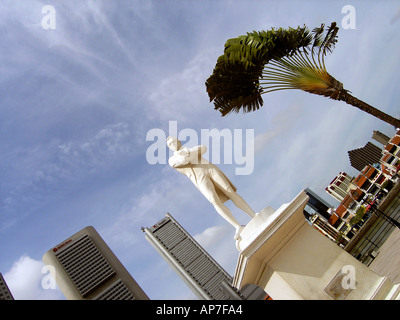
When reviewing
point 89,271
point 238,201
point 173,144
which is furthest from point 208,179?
point 89,271

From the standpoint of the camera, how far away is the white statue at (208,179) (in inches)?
253

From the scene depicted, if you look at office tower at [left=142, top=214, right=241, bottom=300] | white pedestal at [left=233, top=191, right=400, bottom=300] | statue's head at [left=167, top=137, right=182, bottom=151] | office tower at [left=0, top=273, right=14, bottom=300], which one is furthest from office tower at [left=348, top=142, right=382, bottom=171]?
statue's head at [left=167, top=137, right=182, bottom=151]

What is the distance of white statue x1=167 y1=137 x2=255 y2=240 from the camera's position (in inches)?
253

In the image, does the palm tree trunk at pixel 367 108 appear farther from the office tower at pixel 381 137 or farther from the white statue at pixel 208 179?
the office tower at pixel 381 137

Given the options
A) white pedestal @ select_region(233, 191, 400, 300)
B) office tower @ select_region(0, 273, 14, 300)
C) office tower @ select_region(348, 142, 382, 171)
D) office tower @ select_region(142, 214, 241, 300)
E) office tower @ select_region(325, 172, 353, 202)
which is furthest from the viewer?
office tower @ select_region(348, 142, 382, 171)

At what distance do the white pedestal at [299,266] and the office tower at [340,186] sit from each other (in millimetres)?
100432

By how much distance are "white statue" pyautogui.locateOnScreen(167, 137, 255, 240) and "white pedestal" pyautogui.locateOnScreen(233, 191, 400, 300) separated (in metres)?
0.86

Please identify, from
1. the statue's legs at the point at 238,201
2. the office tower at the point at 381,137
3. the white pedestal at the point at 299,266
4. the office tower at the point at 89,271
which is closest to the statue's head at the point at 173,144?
the statue's legs at the point at 238,201

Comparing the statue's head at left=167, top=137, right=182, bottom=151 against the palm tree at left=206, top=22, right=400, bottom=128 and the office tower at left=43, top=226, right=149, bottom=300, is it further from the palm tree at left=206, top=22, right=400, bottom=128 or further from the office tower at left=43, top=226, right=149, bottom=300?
the office tower at left=43, top=226, right=149, bottom=300
